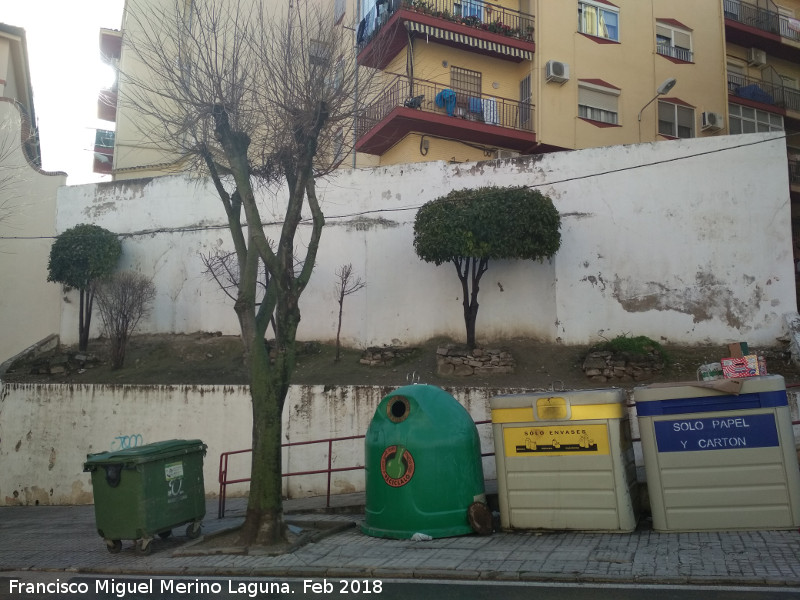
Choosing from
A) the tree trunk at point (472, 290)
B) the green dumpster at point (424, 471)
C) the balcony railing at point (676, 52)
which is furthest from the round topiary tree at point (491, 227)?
the balcony railing at point (676, 52)

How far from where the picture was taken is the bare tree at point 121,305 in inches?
658

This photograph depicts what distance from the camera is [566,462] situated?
25.0ft

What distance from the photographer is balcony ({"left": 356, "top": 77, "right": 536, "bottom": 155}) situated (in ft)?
62.7

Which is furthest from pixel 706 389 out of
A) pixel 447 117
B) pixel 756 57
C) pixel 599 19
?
pixel 756 57

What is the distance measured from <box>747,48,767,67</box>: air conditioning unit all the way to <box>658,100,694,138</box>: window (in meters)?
5.38

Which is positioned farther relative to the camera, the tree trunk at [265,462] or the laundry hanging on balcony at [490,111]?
the laundry hanging on balcony at [490,111]

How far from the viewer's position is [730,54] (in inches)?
1016

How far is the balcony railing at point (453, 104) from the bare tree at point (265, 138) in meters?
8.08

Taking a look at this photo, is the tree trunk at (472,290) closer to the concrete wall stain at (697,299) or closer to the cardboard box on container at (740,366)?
the concrete wall stain at (697,299)

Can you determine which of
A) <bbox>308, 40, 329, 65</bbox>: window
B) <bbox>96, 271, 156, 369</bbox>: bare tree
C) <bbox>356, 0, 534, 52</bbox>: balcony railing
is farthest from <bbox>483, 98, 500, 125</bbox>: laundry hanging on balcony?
<bbox>96, 271, 156, 369</bbox>: bare tree

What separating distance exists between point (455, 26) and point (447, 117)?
9.72 ft

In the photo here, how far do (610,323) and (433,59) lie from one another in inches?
398

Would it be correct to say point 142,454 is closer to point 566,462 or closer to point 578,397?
point 566,462

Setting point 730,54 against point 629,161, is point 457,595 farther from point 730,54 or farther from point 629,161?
point 730,54
